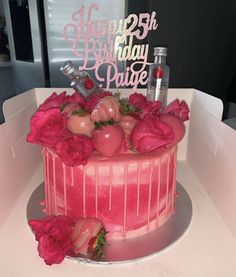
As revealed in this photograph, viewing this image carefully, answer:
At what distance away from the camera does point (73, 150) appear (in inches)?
21.1

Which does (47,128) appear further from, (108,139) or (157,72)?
(157,72)

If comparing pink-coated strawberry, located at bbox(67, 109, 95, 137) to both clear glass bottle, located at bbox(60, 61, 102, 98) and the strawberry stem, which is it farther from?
clear glass bottle, located at bbox(60, 61, 102, 98)

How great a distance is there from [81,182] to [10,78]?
2160mm

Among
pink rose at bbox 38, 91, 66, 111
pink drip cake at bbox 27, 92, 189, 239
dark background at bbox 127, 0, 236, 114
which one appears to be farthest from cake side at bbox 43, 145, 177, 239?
dark background at bbox 127, 0, 236, 114

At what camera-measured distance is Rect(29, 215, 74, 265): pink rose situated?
0.53m

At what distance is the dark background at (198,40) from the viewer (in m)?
1.58

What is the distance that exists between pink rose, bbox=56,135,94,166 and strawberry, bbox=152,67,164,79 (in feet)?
1.01

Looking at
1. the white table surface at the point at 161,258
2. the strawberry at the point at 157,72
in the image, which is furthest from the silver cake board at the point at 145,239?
the strawberry at the point at 157,72

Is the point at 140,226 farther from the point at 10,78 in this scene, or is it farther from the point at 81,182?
the point at 10,78

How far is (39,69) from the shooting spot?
6.53 feet

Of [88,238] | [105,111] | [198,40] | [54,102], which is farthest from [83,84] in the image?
[198,40]

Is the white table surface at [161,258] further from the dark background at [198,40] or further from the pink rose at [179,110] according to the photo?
the dark background at [198,40]

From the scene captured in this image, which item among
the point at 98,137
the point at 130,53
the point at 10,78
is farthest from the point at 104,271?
the point at 10,78

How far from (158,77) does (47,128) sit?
0.33 metres
